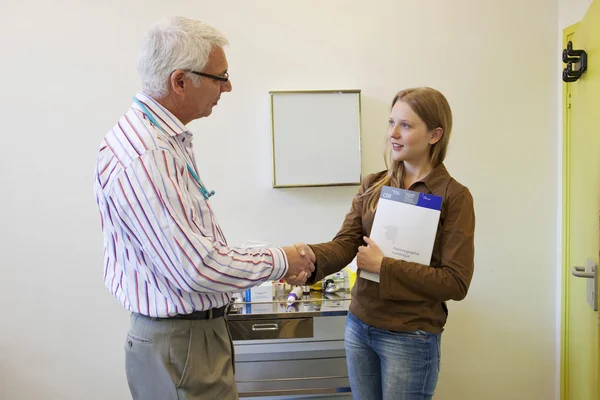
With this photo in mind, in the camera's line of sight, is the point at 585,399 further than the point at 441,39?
No

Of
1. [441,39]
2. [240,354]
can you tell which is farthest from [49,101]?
[441,39]

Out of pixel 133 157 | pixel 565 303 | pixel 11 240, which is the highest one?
pixel 133 157

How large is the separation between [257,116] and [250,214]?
1.70 feet

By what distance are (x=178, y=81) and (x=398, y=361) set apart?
1029 mm

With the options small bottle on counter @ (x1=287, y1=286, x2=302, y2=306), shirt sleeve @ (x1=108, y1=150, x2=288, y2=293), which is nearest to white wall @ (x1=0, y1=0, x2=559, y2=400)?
small bottle on counter @ (x1=287, y1=286, x2=302, y2=306)

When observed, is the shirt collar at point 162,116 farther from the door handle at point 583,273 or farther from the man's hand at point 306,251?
the door handle at point 583,273

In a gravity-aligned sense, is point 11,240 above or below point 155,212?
below

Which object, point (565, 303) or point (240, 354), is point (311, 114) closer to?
point (240, 354)

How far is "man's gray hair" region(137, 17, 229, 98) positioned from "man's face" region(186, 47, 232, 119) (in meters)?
0.03

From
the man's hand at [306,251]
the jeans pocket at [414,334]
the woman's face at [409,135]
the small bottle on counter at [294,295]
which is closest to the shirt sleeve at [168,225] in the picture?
the man's hand at [306,251]

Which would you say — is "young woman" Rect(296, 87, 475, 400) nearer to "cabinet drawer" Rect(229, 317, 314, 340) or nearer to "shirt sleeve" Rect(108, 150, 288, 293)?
"shirt sleeve" Rect(108, 150, 288, 293)

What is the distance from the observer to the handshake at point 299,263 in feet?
4.92

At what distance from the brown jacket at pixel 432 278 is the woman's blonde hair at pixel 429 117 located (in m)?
0.06

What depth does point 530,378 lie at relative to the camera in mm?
2742
